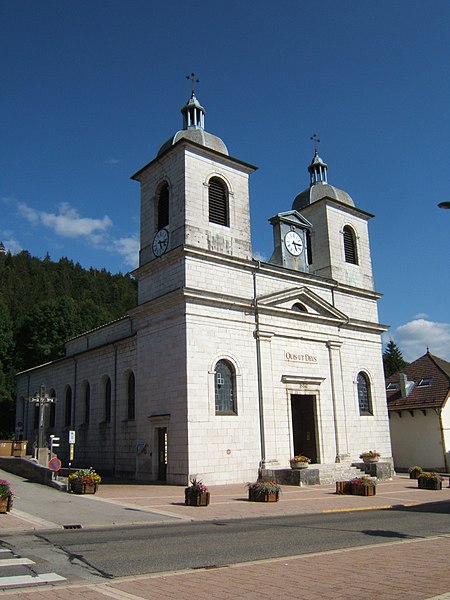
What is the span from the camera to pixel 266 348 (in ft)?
86.5

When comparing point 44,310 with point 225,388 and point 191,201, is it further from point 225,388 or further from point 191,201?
point 225,388

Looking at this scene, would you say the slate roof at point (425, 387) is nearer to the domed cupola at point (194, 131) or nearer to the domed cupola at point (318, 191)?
the domed cupola at point (318, 191)

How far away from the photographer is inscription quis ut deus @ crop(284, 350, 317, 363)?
27359 mm

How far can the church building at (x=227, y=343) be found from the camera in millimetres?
23953

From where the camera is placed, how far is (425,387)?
37469 millimetres

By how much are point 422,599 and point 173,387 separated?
1817 cm

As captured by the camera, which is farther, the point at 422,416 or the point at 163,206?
the point at 422,416

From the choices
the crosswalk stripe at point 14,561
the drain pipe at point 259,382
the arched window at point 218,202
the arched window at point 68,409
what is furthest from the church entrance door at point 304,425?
the crosswalk stripe at point 14,561

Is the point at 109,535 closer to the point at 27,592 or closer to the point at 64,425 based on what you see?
the point at 27,592

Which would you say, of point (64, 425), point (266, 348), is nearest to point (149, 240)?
point (266, 348)

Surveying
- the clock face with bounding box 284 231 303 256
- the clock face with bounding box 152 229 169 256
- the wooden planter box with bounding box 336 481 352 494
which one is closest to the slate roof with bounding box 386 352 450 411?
the clock face with bounding box 284 231 303 256

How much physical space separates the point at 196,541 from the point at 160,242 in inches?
716

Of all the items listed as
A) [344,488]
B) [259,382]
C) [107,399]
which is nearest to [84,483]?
[259,382]

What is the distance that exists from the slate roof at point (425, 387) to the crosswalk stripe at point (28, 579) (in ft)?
102
